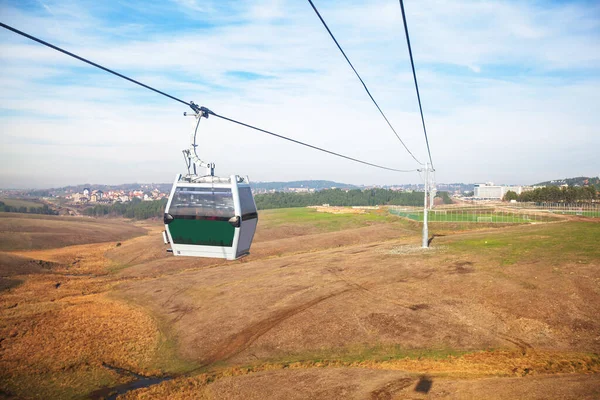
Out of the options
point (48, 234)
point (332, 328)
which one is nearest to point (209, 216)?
point (332, 328)

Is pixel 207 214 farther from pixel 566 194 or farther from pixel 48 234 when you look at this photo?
pixel 566 194

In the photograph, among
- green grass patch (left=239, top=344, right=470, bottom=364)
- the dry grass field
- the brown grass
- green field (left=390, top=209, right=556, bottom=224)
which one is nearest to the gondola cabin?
the dry grass field

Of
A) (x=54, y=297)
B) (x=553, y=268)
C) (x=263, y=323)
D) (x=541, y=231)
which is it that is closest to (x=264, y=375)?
(x=263, y=323)

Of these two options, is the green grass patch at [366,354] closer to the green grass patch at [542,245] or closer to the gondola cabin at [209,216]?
the gondola cabin at [209,216]

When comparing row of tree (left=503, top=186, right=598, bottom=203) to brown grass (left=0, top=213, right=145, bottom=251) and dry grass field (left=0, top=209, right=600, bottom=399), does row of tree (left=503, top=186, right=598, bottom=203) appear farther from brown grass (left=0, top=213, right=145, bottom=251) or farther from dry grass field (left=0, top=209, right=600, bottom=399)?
brown grass (left=0, top=213, right=145, bottom=251)

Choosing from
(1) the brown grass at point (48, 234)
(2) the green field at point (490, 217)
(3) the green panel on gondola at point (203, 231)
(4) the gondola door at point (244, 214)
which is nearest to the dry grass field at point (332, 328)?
(4) the gondola door at point (244, 214)

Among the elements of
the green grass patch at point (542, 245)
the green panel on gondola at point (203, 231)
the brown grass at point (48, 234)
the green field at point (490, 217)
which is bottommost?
the brown grass at point (48, 234)

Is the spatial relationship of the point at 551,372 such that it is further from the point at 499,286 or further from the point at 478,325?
the point at 499,286
